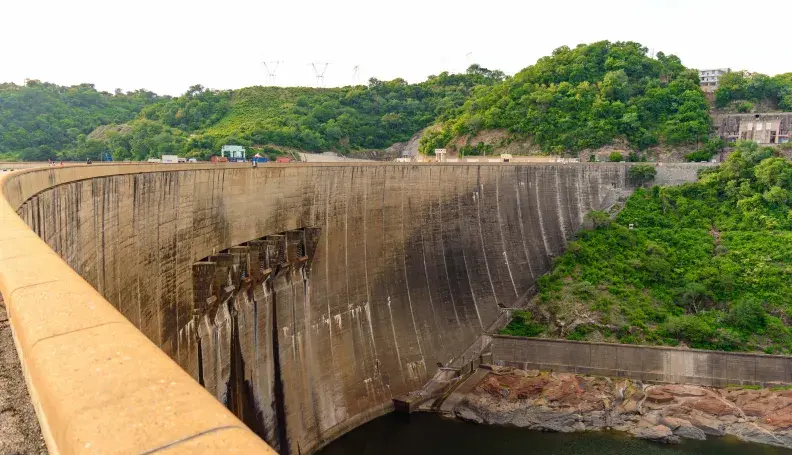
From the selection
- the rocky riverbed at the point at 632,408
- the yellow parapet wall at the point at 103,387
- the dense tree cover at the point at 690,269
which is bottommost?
the rocky riverbed at the point at 632,408

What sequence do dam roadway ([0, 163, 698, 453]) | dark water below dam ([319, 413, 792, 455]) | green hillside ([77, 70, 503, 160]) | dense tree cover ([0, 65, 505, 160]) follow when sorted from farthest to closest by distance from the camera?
green hillside ([77, 70, 503, 160]) → dense tree cover ([0, 65, 505, 160]) → dark water below dam ([319, 413, 792, 455]) → dam roadway ([0, 163, 698, 453])

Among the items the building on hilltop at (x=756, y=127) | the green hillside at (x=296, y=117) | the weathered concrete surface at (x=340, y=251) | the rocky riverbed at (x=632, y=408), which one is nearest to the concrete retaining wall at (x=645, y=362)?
the rocky riverbed at (x=632, y=408)

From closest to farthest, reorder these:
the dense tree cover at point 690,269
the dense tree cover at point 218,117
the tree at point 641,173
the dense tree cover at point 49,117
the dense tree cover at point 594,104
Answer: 1. the dense tree cover at point 690,269
2. the tree at point 641,173
3. the dense tree cover at point 49,117
4. the dense tree cover at point 218,117
5. the dense tree cover at point 594,104

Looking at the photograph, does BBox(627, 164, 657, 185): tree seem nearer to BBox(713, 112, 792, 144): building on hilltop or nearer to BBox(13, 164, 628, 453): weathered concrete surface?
BBox(13, 164, 628, 453): weathered concrete surface

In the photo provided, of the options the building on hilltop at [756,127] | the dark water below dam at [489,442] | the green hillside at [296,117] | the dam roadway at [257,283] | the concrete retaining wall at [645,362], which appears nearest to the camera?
the dam roadway at [257,283]

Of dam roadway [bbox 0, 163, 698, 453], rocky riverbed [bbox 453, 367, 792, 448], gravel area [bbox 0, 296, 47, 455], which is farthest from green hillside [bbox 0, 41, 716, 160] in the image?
gravel area [bbox 0, 296, 47, 455]

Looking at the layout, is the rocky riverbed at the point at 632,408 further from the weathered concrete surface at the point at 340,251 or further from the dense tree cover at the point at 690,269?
the weathered concrete surface at the point at 340,251

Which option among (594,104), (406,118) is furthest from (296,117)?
(594,104)
